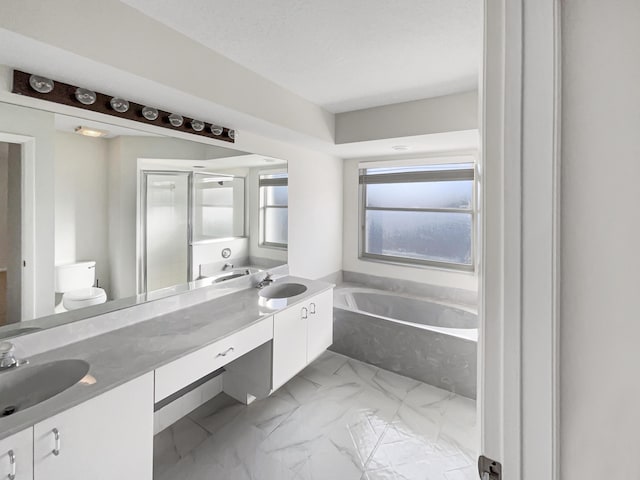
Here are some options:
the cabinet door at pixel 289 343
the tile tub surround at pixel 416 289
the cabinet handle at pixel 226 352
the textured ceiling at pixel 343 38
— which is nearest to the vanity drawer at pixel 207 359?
the cabinet handle at pixel 226 352

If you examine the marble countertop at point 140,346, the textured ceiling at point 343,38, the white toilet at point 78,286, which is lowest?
the marble countertop at point 140,346

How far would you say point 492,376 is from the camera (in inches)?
21.5

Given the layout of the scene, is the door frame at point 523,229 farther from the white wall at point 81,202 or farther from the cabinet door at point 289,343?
the white wall at point 81,202

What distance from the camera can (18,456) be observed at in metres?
0.93

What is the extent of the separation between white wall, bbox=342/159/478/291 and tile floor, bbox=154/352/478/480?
4.23ft

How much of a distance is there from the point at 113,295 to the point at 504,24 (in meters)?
2.06

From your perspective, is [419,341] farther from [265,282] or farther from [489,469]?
[489,469]

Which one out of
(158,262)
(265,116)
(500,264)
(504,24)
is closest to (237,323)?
(158,262)

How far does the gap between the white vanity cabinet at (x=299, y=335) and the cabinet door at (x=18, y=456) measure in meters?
1.23

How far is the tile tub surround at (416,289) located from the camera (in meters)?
3.24

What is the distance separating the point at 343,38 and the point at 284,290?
6.39 ft

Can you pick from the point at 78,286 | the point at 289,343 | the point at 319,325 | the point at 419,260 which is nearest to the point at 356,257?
the point at 419,260

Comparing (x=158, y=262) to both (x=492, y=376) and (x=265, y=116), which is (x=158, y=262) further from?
(x=492, y=376)

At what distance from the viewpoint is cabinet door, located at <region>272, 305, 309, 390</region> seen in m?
2.04
